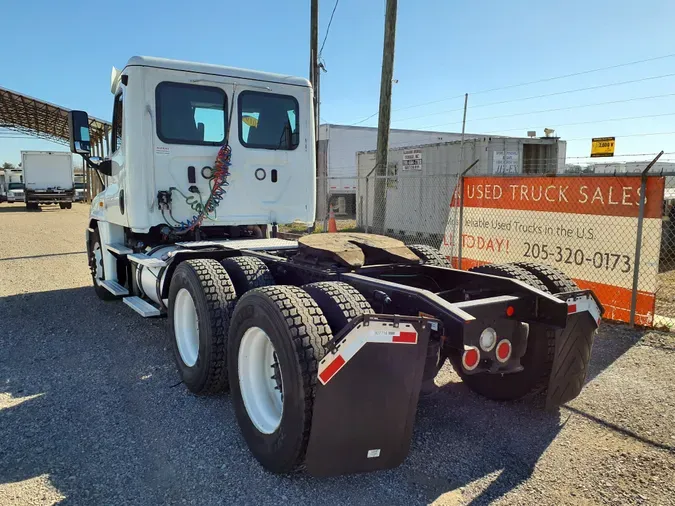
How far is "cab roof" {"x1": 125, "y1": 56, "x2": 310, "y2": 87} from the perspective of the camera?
5.45 metres

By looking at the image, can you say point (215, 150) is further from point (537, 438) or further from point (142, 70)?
point (537, 438)

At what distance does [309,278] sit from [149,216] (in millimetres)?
2416

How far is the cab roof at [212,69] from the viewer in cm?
545

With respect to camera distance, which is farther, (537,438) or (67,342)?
(67,342)

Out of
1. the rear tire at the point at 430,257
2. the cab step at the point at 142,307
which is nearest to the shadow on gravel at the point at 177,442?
the cab step at the point at 142,307

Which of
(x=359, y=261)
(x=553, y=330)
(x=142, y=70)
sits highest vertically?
(x=142, y=70)

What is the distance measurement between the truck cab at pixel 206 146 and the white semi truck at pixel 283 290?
0.05 ft

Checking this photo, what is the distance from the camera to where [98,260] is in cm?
767

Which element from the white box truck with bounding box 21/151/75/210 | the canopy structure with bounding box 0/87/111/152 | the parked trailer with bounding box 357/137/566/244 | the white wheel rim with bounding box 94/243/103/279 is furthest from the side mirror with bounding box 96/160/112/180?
the white box truck with bounding box 21/151/75/210

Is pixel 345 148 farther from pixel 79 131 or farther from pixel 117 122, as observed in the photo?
pixel 79 131

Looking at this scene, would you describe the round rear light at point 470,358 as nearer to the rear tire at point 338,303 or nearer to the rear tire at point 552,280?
the rear tire at point 338,303

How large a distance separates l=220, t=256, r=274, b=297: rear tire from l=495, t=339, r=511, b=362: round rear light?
192cm

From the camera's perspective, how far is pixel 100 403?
409 cm

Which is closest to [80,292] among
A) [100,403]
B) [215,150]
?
[215,150]
